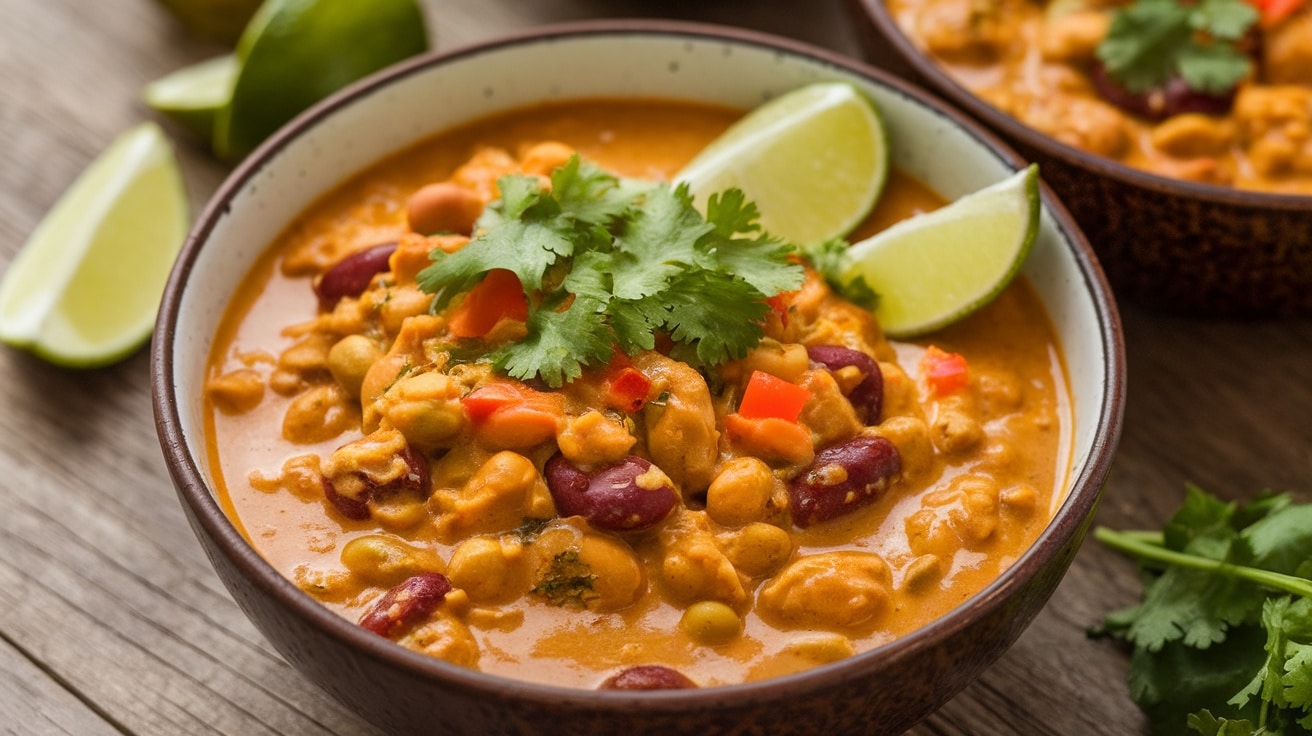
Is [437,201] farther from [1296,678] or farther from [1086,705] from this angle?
[1296,678]

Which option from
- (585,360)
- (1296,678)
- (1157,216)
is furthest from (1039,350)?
(585,360)

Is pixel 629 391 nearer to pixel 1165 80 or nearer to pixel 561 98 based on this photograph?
pixel 561 98

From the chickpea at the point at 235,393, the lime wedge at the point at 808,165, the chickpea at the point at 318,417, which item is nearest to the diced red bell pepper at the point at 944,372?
the lime wedge at the point at 808,165

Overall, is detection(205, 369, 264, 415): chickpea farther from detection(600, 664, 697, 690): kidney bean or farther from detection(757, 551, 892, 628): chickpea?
detection(757, 551, 892, 628): chickpea

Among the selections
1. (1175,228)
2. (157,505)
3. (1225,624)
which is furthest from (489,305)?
(1175,228)

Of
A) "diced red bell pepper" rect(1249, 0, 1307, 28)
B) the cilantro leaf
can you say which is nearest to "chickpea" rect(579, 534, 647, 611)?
the cilantro leaf

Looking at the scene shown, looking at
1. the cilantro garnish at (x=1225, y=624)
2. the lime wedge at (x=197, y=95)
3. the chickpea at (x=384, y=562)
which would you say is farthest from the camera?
the lime wedge at (x=197, y=95)

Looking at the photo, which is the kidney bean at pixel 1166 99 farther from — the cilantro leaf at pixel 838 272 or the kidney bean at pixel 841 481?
the kidney bean at pixel 841 481
